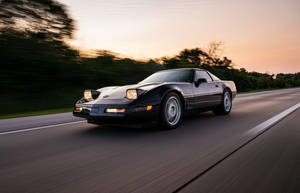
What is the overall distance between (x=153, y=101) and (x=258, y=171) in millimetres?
2320

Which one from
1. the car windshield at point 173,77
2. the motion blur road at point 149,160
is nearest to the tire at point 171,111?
the motion blur road at point 149,160

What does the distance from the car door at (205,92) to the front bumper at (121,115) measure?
1.42 meters

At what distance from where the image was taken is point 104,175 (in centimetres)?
250

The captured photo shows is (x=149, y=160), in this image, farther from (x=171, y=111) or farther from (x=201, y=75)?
(x=201, y=75)

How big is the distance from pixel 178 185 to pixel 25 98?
10131mm

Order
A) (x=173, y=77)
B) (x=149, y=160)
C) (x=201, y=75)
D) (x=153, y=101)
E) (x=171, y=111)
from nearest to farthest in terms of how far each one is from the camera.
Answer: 1. (x=149, y=160)
2. (x=153, y=101)
3. (x=171, y=111)
4. (x=173, y=77)
5. (x=201, y=75)

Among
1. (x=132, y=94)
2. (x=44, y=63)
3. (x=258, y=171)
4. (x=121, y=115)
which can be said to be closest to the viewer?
(x=258, y=171)

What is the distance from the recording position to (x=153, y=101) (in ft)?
14.9

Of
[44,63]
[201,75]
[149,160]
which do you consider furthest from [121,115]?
[44,63]

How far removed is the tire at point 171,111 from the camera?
4.72 meters

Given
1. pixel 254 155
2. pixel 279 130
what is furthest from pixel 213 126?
pixel 254 155

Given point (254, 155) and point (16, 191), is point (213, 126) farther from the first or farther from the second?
point (16, 191)

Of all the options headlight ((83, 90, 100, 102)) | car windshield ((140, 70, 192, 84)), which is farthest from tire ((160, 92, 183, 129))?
headlight ((83, 90, 100, 102))

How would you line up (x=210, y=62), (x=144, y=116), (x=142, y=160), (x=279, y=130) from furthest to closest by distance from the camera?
(x=210, y=62) → (x=279, y=130) → (x=144, y=116) → (x=142, y=160)
